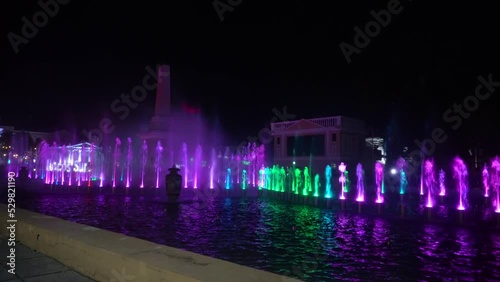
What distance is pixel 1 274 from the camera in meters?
5.02

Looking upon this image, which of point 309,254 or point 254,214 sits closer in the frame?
point 309,254

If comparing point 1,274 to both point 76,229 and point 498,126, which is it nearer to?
point 76,229

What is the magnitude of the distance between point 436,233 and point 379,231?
183 centimetres

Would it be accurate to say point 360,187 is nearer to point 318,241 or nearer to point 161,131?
point 161,131

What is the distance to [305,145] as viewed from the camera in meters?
56.7

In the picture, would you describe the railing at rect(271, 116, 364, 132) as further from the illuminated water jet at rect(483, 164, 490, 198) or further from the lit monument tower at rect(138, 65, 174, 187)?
the lit monument tower at rect(138, 65, 174, 187)

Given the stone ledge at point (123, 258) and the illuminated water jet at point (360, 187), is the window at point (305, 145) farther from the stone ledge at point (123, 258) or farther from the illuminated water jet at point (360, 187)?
the stone ledge at point (123, 258)

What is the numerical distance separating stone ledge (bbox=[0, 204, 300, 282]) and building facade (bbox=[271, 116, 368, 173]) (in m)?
48.1

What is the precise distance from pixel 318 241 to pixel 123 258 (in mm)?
7629

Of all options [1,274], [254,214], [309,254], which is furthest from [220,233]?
[1,274]

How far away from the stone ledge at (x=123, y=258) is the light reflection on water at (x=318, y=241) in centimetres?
363

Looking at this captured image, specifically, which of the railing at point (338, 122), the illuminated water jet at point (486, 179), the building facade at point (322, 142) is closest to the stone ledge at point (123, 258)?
the illuminated water jet at point (486, 179)

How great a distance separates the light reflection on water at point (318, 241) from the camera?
315 inches

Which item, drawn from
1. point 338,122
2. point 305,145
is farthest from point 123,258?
point 305,145
